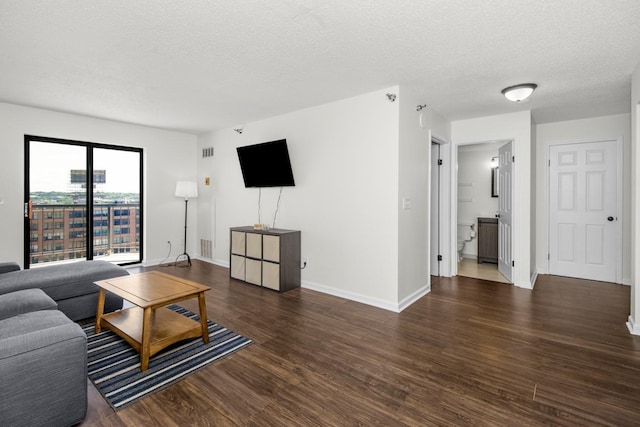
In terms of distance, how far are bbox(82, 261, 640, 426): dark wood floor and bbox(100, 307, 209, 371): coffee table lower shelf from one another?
0.36 metres

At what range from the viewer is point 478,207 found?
6293 mm

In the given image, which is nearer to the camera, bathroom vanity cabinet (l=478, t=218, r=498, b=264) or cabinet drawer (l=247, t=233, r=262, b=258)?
cabinet drawer (l=247, t=233, r=262, b=258)

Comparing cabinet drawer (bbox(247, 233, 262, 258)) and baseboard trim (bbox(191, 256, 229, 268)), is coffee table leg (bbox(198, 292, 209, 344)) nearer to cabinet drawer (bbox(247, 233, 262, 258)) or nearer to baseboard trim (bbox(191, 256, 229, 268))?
cabinet drawer (bbox(247, 233, 262, 258))

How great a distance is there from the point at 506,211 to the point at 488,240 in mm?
1307

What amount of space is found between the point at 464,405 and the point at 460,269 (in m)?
3.88

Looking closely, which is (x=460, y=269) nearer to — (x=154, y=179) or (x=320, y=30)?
(x=320, y=30)

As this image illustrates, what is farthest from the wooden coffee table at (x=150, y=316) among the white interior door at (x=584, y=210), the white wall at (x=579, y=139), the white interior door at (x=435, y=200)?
the white interior door at (x=584, y=210)

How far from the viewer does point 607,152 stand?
455 centimetres

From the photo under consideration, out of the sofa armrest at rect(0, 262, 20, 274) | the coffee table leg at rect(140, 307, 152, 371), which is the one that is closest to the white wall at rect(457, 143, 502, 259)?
the coffee table leg at rect(140, 307, 152, 371)

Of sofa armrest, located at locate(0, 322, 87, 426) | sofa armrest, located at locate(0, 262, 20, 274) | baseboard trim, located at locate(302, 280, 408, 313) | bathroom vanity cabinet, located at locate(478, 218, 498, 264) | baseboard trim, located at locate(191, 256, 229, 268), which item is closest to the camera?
sofa armrest, located at locate(0, 322, 87, 426)

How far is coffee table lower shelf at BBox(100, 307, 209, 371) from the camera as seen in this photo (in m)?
2.29

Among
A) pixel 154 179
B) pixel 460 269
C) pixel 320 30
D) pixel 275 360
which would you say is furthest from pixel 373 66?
pixel 154 179

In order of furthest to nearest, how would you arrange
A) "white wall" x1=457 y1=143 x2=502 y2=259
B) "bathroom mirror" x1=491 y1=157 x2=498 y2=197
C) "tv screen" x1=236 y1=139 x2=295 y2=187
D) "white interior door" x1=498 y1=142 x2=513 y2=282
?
"white wall" x1=457 y1=143 x2=502 y2=259 < "bathroom mirror" x1=491 y1=157 x2=498 y2=197 < "white interior door" x1=498 y1=142 x2=513 y2=282 < "tv screen" x1=236 y1=139 x2=295 y2=187

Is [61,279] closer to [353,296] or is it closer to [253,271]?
[253,271]
